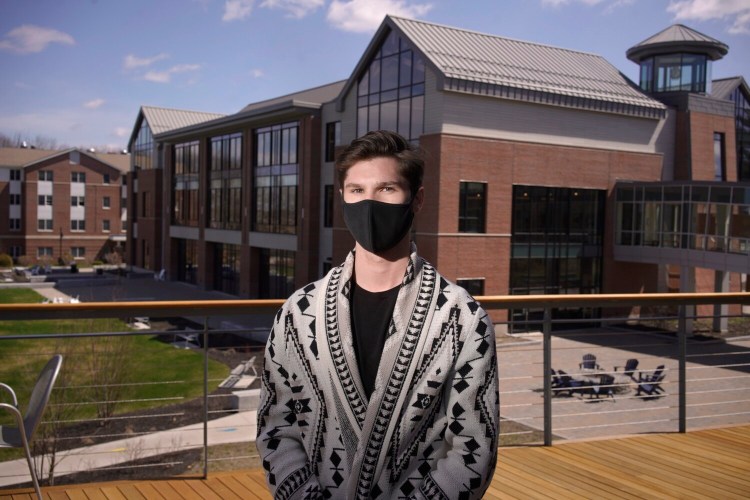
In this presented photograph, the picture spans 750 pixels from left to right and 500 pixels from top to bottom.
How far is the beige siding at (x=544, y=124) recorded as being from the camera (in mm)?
26672

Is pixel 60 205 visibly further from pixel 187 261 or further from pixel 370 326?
pixel 370 326

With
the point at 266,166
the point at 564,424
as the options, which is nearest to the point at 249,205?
the point at 266,166

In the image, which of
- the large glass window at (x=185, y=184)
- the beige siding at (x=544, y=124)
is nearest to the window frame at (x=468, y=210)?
the beige siding at (x=544, y=124)

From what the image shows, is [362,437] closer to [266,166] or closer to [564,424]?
[564,424]

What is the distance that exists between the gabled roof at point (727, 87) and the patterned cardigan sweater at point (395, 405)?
1528 inches

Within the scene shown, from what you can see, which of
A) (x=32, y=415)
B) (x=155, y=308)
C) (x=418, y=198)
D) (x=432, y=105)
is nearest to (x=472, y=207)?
(x=432, y=105)

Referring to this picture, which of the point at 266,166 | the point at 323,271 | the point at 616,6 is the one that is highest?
the point at 616,6

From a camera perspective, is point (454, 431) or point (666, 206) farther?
point (666, 206)

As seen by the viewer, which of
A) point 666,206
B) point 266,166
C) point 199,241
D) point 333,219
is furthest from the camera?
point 199,241

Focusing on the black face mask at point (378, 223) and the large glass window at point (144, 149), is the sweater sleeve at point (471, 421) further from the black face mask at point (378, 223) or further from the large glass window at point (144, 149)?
the large glass window at point (144, 149)

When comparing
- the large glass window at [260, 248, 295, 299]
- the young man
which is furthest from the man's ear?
the large glass window at [260, 248, 295, 299]

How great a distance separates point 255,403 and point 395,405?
15835mm

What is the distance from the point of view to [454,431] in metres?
1.95

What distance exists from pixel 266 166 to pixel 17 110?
197 feet
